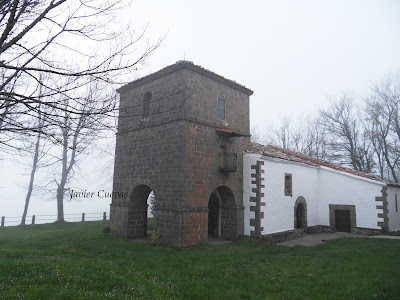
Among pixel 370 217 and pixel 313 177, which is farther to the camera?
pixel 313 177

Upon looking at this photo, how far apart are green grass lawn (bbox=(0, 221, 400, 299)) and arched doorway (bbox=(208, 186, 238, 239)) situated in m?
2.44

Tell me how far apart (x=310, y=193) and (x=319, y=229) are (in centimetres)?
238

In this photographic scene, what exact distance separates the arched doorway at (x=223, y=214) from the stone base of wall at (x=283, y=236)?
1.58m

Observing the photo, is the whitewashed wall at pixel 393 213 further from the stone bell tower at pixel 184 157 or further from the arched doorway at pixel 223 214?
the arched doorway at pixel 223 214

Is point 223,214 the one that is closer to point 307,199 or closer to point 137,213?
point 137,213

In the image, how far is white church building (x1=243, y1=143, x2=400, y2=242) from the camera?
44.6ft

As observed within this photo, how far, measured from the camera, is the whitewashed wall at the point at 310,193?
13.8 m

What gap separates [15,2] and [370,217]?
18.2m

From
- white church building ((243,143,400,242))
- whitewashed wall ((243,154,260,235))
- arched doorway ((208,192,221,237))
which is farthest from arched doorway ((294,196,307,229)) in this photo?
arched doorway ((208,192,221,237))

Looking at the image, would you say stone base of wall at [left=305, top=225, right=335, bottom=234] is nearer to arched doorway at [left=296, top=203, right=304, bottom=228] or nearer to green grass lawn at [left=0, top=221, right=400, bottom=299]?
arched doorway at [left=296, top=203, right=304, bottom=228]

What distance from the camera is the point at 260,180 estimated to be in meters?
13.5

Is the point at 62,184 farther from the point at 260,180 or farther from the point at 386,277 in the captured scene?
the point at 386,277

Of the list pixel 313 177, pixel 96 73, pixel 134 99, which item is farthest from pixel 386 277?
pixel 134 99

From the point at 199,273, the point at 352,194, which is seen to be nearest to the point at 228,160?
the point at 199,273
